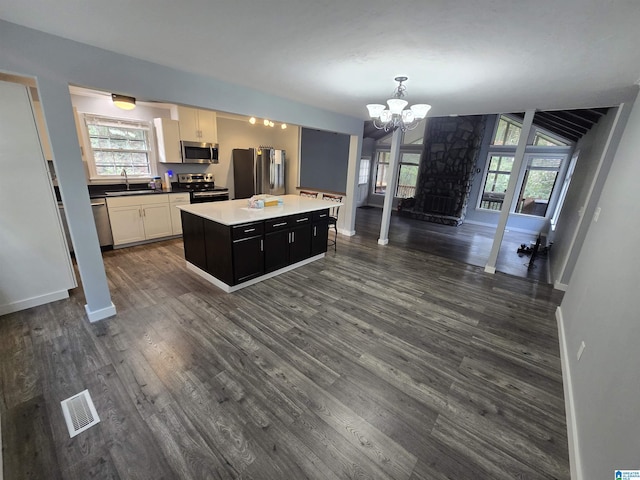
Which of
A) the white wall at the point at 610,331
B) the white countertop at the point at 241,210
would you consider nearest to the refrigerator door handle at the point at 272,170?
the white countertop at the point at 241,210

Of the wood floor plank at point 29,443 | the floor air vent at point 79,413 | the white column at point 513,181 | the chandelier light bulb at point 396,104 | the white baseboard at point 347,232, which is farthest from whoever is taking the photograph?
the white baseboard at point 347,232

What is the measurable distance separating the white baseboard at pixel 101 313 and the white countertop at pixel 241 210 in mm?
1306

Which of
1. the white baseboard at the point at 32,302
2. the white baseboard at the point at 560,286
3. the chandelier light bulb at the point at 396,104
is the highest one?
the chandelier light bulb at the point at 396,104

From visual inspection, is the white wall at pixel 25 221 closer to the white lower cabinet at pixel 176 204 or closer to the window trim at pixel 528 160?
the white lower cabinet at pixel 176 204

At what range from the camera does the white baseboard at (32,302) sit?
2.53 metres

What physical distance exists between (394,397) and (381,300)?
137cm

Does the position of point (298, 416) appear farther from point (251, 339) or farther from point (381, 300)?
point (381, 300)

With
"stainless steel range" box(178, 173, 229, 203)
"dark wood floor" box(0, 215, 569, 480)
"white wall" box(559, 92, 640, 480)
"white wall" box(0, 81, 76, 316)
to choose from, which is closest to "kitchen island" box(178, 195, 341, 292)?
"dark wood floor" box(0, 215, 569, 480)

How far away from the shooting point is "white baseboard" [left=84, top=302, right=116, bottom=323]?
2496 mm

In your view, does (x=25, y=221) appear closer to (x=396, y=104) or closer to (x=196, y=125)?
(x=196, y=125)

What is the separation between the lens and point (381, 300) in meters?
3.16

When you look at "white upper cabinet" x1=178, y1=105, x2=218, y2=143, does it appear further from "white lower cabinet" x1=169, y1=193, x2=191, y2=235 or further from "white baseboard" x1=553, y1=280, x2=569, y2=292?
"white baseboard" x1=553, y1=280, x2=569, y2=292

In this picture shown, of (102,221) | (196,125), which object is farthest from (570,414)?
(196,125)

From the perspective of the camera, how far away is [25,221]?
248cm
